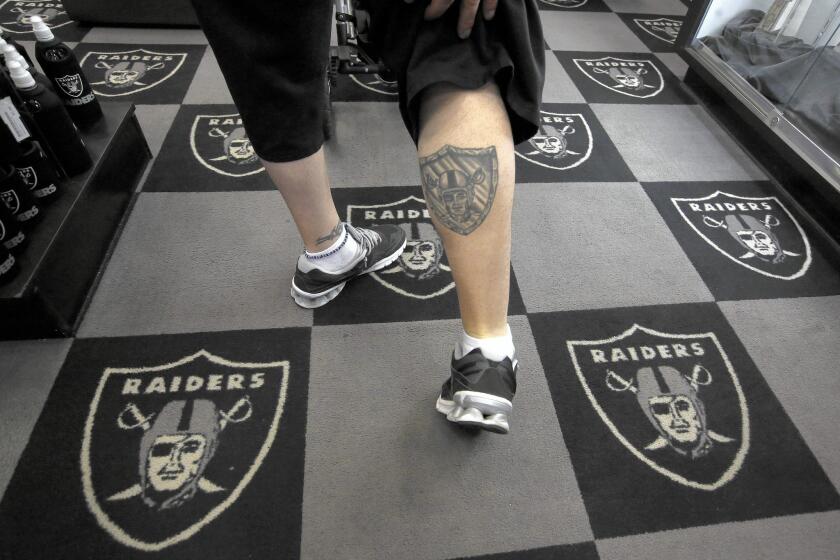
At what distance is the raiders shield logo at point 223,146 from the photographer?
131cm

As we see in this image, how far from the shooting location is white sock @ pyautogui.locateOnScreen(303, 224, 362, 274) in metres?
0.95

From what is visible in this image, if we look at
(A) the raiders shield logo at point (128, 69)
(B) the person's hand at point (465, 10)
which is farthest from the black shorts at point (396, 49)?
(A) the raiders shield logo at point (128, 69)

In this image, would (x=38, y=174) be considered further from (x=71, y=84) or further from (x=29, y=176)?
(x=71, y=84)

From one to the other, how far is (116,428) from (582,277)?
3.19 ft

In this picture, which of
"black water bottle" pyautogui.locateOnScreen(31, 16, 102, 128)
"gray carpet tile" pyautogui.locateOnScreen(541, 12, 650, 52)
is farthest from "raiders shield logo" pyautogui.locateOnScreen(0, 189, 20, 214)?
"gray carpet tile" pyautogui.locateOnScreen(541, 12, 650, 52)

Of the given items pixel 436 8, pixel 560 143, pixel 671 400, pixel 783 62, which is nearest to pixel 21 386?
pixel 436 8

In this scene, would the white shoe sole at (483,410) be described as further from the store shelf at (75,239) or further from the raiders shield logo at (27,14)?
the raiders shield logo at (27,14)

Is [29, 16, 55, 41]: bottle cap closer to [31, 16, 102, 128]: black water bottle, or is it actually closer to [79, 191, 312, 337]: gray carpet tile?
[31, 16, 102, 128]: black water bottle

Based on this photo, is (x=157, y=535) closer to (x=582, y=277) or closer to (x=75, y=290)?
(x=75, y=290)

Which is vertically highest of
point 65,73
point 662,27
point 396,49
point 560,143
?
point 396,49

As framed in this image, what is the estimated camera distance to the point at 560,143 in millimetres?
1473

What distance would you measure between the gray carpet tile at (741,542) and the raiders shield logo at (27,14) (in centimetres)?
244

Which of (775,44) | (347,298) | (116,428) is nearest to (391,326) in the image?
(347,298)

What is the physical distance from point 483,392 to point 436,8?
52 centimetres
